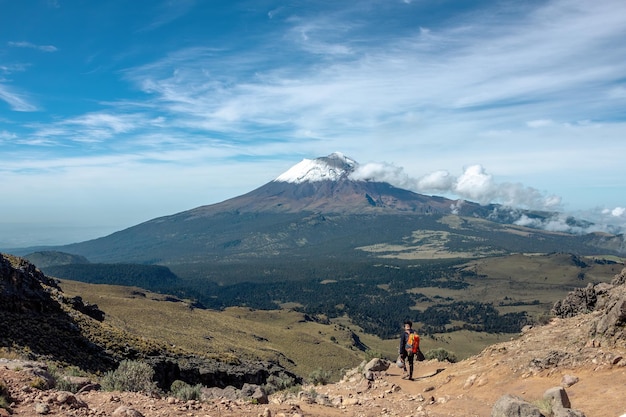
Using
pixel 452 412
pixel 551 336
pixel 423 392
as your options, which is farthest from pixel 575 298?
pixel 452 412

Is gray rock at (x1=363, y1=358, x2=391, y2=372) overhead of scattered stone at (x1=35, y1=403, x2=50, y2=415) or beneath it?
beneath

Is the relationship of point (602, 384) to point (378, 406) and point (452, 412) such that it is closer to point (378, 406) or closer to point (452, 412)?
point (452, 412)

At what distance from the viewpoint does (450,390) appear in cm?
A: 1560

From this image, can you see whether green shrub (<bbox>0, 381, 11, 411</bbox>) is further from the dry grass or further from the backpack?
the dry grass

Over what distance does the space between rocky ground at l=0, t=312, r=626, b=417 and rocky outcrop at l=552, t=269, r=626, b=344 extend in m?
0.45

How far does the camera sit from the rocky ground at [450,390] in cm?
989

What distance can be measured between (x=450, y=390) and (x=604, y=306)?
30.6 ft

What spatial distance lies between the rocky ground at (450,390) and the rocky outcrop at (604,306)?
17.7 inches

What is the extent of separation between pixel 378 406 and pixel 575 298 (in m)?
16.6

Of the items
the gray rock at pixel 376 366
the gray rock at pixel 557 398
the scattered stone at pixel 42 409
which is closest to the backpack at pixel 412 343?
the gray rock at pixel 376 366

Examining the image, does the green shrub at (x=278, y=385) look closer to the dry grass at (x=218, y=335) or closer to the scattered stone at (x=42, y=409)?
the dry grass at (x=218, y=335)

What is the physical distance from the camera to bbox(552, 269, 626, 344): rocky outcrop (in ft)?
45.7

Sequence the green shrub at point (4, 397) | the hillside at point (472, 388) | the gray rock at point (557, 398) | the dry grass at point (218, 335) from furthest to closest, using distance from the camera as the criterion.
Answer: the dry grass at point (218, 335) → the gray rock at point (557, 398) → the hillside at point (472, 388) → the green shrub at point (4, 397)

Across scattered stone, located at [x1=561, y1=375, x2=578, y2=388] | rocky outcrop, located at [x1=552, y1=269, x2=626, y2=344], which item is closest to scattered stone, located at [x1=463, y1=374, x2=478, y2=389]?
scattered stone, located at [x1=561, y1=375, x2=578, y2=388]
